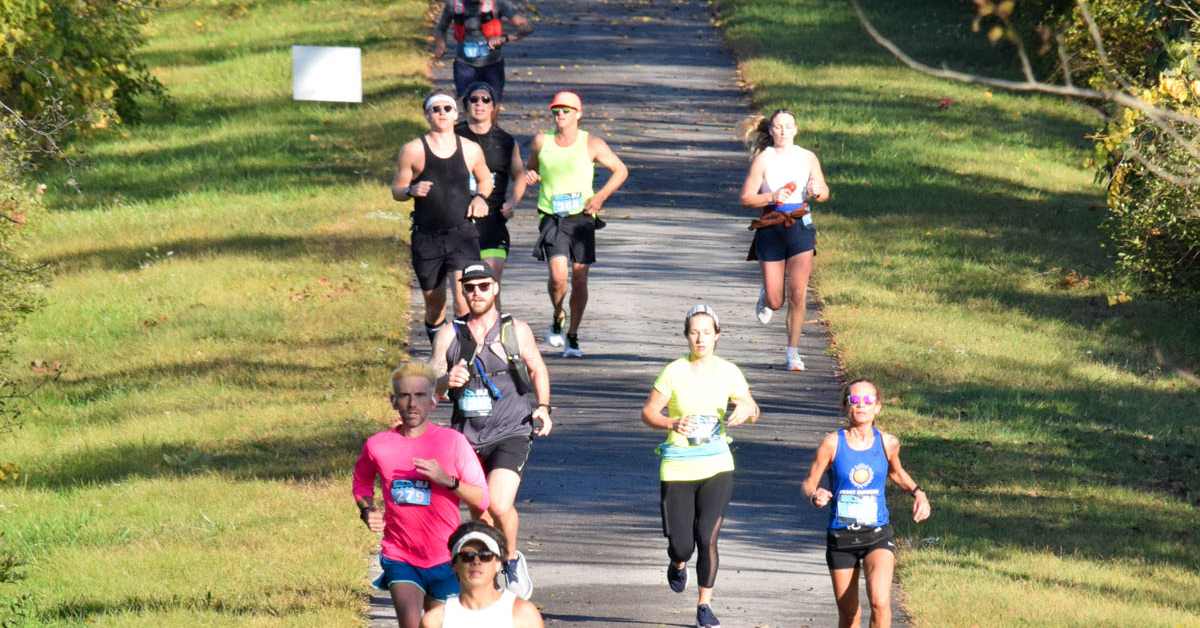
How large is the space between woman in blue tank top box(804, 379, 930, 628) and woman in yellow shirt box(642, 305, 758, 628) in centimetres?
62

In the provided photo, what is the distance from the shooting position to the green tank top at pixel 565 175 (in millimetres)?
15438

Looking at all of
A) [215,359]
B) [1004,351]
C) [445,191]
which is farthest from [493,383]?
[1004,351]

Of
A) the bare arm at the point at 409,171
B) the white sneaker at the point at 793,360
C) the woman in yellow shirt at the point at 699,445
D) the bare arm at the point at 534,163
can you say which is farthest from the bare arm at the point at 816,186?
the woman in yellow shirt at the point at 699,445

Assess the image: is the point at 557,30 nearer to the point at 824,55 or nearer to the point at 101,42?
the point at 824,55

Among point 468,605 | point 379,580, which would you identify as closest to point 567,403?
point 379,580

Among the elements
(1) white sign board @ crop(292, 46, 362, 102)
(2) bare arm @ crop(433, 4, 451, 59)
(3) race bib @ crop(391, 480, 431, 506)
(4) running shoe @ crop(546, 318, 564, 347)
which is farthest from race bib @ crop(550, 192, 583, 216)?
(1) white sign board @ crop(292, 46, 362, 102)

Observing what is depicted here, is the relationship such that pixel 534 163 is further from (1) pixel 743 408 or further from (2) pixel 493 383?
(1) pixel 743 408

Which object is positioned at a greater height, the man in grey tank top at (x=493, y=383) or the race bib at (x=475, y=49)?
the race bib at (x=475, y=49)

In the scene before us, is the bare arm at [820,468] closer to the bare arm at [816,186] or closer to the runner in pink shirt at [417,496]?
the runner in pink shirt at [417,496]

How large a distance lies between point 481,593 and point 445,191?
294 inches

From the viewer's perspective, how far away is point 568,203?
615 inches

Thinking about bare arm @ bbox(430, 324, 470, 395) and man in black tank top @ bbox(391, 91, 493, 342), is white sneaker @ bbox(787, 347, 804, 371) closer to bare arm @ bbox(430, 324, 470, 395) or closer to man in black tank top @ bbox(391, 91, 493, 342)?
man in black tank top @ bbox(391, 91, 493, 342)

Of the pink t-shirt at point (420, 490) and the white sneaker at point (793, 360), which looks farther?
the white sneaker at point (793, 360)

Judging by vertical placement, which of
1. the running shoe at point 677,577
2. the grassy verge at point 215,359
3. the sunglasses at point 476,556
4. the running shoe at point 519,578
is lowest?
the grassy verge at point 215,359
